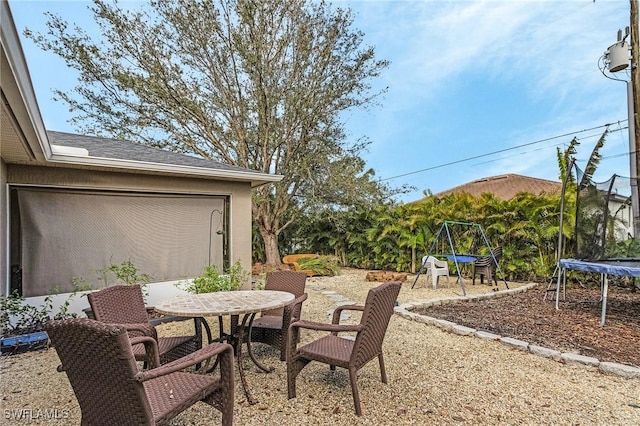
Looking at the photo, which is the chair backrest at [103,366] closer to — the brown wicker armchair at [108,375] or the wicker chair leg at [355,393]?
the brown wicker armchair at [108,375]

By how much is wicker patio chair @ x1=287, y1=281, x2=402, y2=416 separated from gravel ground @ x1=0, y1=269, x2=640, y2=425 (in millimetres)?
219

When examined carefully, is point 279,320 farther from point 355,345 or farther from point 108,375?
point 108,375

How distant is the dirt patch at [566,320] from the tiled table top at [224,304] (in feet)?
9.70

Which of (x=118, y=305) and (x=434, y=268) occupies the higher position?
(x=118, y=305)

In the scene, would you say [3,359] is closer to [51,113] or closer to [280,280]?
[280,280]

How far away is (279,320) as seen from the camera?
403 cm

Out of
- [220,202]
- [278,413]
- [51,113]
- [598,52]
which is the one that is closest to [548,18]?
[598,52]

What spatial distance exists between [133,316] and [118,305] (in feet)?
0.56

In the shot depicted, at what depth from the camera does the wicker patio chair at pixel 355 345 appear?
8.84ft

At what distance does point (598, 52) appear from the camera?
24.5 feet

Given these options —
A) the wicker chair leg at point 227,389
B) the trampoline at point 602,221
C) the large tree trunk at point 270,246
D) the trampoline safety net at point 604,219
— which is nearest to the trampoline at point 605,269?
the trampoline at point 602,221

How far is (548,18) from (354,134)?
5893mm

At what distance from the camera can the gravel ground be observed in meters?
2.57

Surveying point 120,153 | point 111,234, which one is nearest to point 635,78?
point 120,153
